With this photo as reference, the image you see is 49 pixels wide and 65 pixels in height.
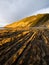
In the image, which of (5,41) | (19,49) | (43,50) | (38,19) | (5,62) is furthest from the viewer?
(38,19)

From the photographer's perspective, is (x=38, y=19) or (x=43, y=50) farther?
(x=38, y=19)

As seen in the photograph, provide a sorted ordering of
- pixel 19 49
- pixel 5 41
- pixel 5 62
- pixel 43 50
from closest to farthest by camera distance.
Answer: pixel 5 62
pixel 19 49
pixel 43 50
pixel 5 41

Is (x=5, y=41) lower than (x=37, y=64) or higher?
higher

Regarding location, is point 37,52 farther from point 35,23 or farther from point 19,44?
point 35,23

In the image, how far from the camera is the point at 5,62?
64.0 feet

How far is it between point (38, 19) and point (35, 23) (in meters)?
7.91

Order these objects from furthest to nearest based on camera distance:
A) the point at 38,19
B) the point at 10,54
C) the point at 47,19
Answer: the point at 38,19 → the point at 47,19 → the point at 10,54

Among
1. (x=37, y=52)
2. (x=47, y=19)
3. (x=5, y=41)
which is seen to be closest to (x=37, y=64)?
(x=37, y=52)

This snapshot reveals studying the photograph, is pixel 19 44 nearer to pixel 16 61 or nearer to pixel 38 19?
pixel 16 61

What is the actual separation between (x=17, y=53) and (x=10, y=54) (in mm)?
832

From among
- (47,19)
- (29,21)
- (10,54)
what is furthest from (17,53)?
(29,21)

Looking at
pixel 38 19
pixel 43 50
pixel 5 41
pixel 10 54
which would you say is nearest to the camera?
pixel 10 54

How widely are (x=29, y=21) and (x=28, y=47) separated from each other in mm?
133625

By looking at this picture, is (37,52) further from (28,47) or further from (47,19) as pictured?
(47,19)
